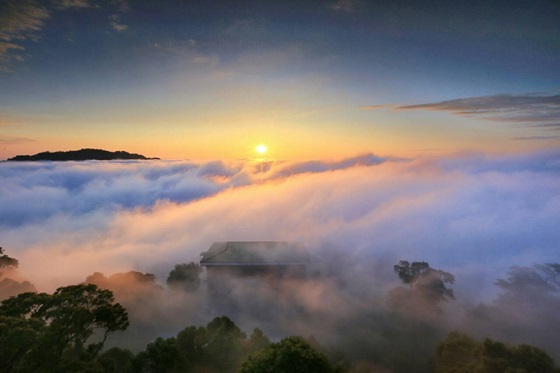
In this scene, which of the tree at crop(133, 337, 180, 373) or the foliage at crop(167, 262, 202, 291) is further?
the foliage at crop(167, 262, 202, 291)

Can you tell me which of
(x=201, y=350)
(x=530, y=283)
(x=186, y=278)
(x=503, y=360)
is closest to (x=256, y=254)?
(x=186, y=278)

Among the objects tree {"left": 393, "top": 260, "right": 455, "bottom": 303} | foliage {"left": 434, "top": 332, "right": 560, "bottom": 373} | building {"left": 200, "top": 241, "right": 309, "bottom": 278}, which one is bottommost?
tree {"left": 393, "top": 260, "right": 455, "bottom": 303}

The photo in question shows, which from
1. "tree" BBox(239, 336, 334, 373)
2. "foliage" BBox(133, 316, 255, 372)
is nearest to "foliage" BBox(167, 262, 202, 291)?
"foliage" BBox(133, 316, 255, 372)

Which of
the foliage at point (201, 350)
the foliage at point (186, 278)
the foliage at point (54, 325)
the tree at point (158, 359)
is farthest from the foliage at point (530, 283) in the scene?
the foliage at point (54, 325)

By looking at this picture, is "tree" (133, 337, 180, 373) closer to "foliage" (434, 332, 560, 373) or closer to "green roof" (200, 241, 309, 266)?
"foliage" (434, 332, 560, 373)

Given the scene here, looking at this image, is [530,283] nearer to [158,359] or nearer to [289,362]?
[289,362]

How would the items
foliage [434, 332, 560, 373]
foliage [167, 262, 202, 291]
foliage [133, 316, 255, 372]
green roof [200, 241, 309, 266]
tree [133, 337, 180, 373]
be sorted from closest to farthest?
1. foliage [434, 332, 560, 373]
2. tree [133, 337, 180, 373]
3. foliage [133, 316, 255, 372]
4. green roof [200, 241, 309, 266]
5. foliage [167, 262, 202, 291]

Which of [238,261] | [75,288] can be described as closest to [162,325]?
[238,261]
